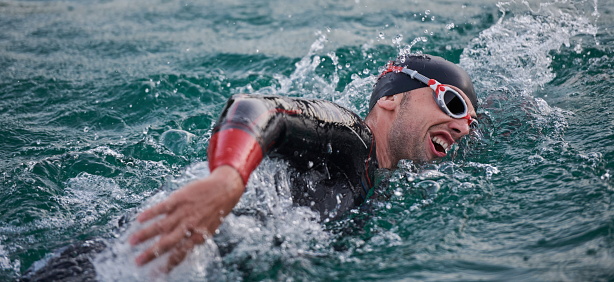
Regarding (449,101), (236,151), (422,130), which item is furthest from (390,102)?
(236,151)

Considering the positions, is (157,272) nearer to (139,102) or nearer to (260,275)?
(260,275)

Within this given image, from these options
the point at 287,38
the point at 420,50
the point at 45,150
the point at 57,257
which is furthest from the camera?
the point at 287,38

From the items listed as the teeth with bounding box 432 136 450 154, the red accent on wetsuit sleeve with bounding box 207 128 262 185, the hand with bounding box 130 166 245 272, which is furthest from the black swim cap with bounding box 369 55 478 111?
the hand with bounding box 130 166 245 272

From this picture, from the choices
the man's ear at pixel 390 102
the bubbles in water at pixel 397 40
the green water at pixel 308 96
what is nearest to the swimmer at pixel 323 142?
the man's ear at pixel 390 102

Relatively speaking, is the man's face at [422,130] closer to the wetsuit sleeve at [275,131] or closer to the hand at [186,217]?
the wetsuit sleeve at [275,131]

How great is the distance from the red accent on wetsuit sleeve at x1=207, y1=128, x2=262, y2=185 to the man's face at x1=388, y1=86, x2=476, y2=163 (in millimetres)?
1590

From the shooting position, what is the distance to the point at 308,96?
20.7 ft

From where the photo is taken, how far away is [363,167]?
3.78 m

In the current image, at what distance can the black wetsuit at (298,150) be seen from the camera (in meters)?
2.88

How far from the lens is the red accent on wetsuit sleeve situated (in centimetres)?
278

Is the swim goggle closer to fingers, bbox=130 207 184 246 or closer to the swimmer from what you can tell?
the swimmer

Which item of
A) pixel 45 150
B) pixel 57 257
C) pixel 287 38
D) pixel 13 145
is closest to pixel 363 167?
pixel 57 257

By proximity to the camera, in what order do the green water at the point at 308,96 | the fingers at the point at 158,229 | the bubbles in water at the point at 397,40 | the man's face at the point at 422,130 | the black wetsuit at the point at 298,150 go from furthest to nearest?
the bubbles in water at the point at 397,40
the man's face at the point at 422,130
the green water at the point at 308,96
the black wetsuit at the point at 298,150
the fingers at the point at 158,229

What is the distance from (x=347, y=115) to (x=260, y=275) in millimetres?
1232
